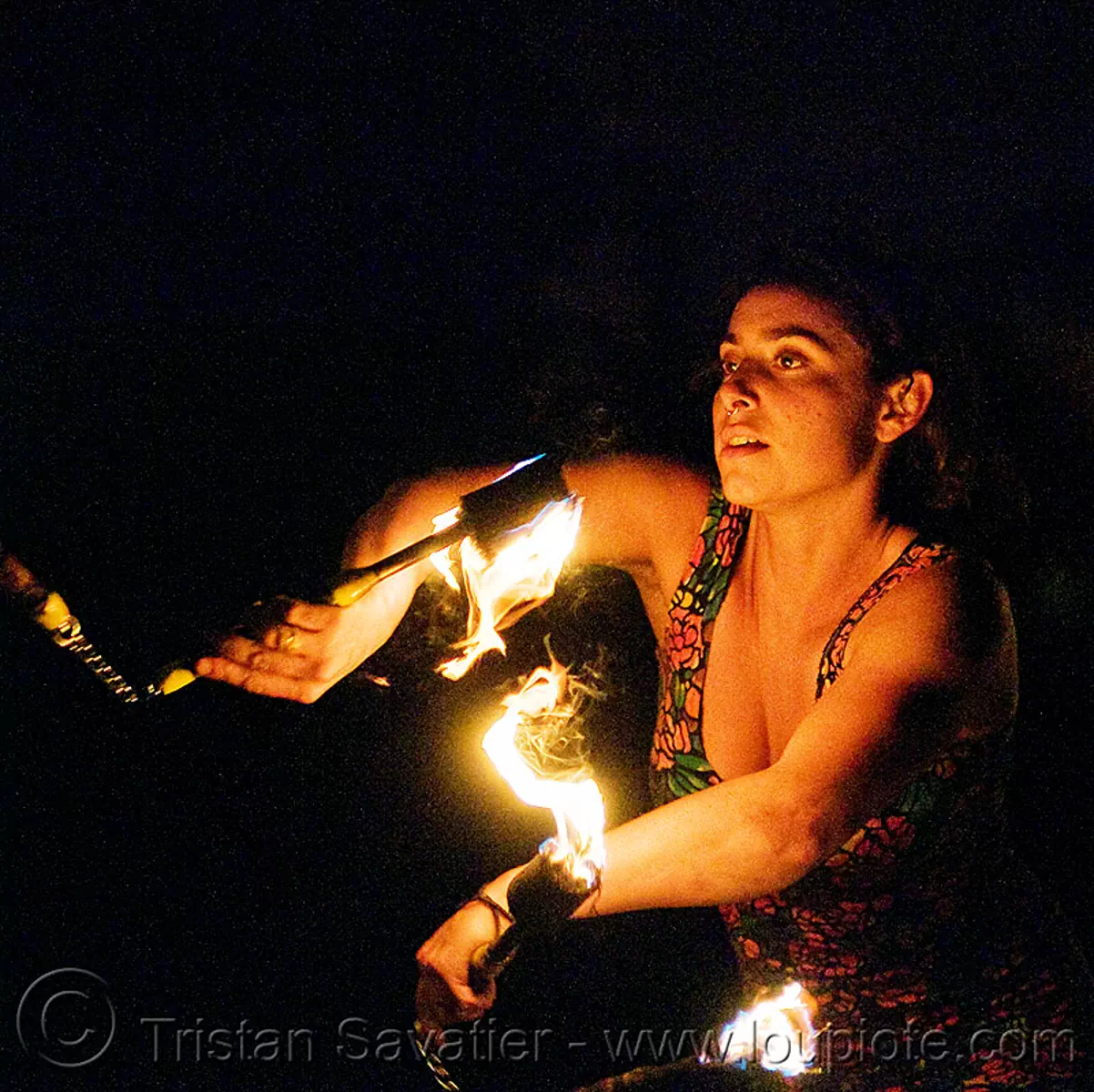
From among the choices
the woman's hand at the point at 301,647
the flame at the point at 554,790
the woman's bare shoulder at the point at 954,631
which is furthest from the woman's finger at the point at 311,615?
the woman's bare shoulder at the point at 954,631

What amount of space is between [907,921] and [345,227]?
A: 2.52 m

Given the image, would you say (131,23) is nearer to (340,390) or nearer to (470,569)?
(340,390)

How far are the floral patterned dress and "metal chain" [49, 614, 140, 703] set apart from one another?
154 cm

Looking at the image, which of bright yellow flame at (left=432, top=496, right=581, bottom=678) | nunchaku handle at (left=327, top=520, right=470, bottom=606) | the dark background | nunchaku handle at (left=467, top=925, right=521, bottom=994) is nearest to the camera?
nunchaku handle at (left=327, top=520, right=470, bottom=606)

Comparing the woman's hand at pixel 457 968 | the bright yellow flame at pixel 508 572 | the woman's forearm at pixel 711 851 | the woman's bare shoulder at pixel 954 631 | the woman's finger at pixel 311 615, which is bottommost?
the woman's hand at pixel 457 968

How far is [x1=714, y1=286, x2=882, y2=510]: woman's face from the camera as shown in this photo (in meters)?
2.39

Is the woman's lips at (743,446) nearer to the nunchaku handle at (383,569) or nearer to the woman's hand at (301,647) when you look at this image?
the nunchaku handle at (383,569)

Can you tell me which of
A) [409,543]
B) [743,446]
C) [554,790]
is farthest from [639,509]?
[554,790]

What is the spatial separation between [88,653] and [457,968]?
1.05 m

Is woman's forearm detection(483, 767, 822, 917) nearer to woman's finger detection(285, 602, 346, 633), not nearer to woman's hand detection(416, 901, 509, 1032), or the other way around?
woman's hand detection(416, 901, 509, 1032)

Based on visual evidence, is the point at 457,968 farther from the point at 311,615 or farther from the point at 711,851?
the point at 311,615

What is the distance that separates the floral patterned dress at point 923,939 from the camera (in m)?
2.47

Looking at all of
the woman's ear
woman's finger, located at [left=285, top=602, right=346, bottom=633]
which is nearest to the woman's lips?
the woman's ear

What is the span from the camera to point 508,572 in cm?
228
